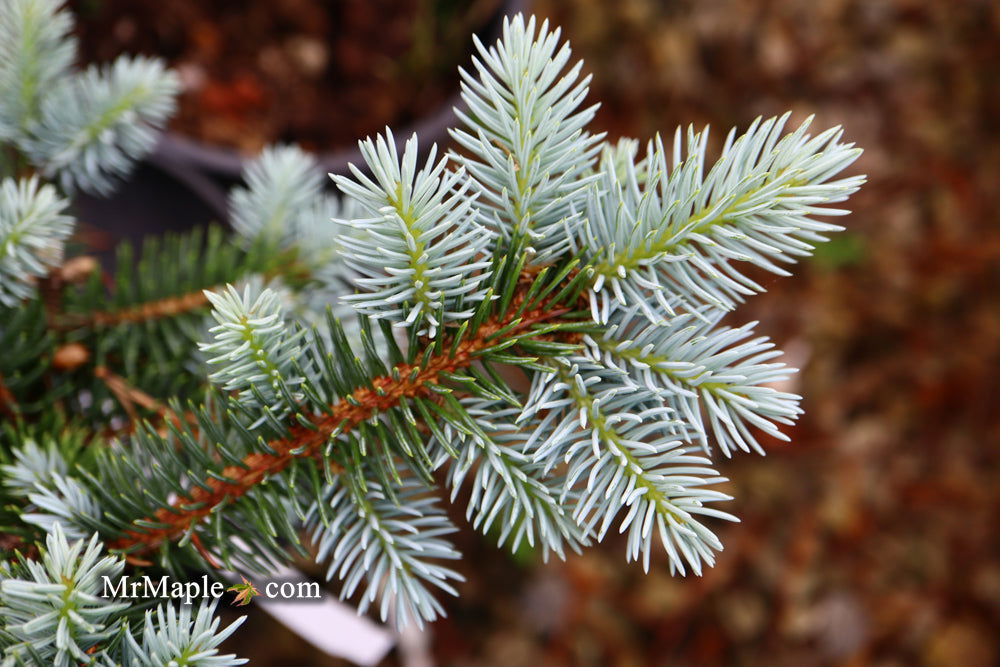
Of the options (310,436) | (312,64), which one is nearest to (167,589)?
(310,436)

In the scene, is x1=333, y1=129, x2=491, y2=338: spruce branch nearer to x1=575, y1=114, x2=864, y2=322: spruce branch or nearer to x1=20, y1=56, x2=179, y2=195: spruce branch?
x1=575, y1=114, x2=864, y2=322: spruce branch

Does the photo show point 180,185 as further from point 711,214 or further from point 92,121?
point 711,214

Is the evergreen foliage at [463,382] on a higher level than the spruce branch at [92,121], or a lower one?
lower

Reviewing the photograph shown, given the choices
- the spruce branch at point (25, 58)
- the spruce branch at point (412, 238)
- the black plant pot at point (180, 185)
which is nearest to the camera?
the spruce branch at point (412, 238)

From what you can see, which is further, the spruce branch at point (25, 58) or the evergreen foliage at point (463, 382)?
the spruce branch at point (25, 58)

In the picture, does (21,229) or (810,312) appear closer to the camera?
(21,229)

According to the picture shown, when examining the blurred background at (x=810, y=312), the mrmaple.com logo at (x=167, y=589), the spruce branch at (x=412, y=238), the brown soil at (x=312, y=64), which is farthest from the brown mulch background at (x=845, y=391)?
the spruce branch at (x=412, y=238)

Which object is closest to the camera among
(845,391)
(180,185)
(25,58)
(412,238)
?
(412,238)

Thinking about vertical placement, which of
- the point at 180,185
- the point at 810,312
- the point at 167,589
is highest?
the point at 180,185

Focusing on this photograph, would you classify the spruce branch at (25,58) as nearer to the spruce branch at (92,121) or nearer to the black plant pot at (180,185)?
the spruce branch at (92,121)
